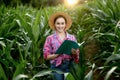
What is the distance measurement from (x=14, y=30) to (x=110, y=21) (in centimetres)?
138

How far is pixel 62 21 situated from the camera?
3086mm

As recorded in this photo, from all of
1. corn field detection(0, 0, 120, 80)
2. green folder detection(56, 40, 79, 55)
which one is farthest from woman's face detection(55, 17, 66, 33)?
corn field detection(0, 0, 120, 80)

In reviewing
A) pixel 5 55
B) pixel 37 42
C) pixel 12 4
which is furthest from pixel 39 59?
pixel 12 4

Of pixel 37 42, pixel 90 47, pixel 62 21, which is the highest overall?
pixel 62 21

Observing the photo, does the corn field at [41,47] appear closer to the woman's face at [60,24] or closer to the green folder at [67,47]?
the green folder at [67,47]

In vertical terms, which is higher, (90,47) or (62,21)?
(62,21)

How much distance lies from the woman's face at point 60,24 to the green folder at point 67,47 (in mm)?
191

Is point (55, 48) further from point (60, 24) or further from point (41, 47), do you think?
point (41, 47)

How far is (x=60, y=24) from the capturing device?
307 cm

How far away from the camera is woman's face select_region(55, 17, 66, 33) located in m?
3.06

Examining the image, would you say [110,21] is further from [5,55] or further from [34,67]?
[5,55]

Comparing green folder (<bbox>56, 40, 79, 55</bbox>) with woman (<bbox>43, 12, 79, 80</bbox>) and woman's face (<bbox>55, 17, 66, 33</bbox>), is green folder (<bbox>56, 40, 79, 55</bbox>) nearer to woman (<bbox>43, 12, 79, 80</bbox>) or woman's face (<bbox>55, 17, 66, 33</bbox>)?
woman (<bbox>43, 12, 79, 80</bbox>)

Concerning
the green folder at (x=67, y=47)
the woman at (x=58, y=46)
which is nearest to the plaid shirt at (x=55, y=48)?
the woman at (x=58, y=46)

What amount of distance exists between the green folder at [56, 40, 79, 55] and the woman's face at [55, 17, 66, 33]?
191mm
